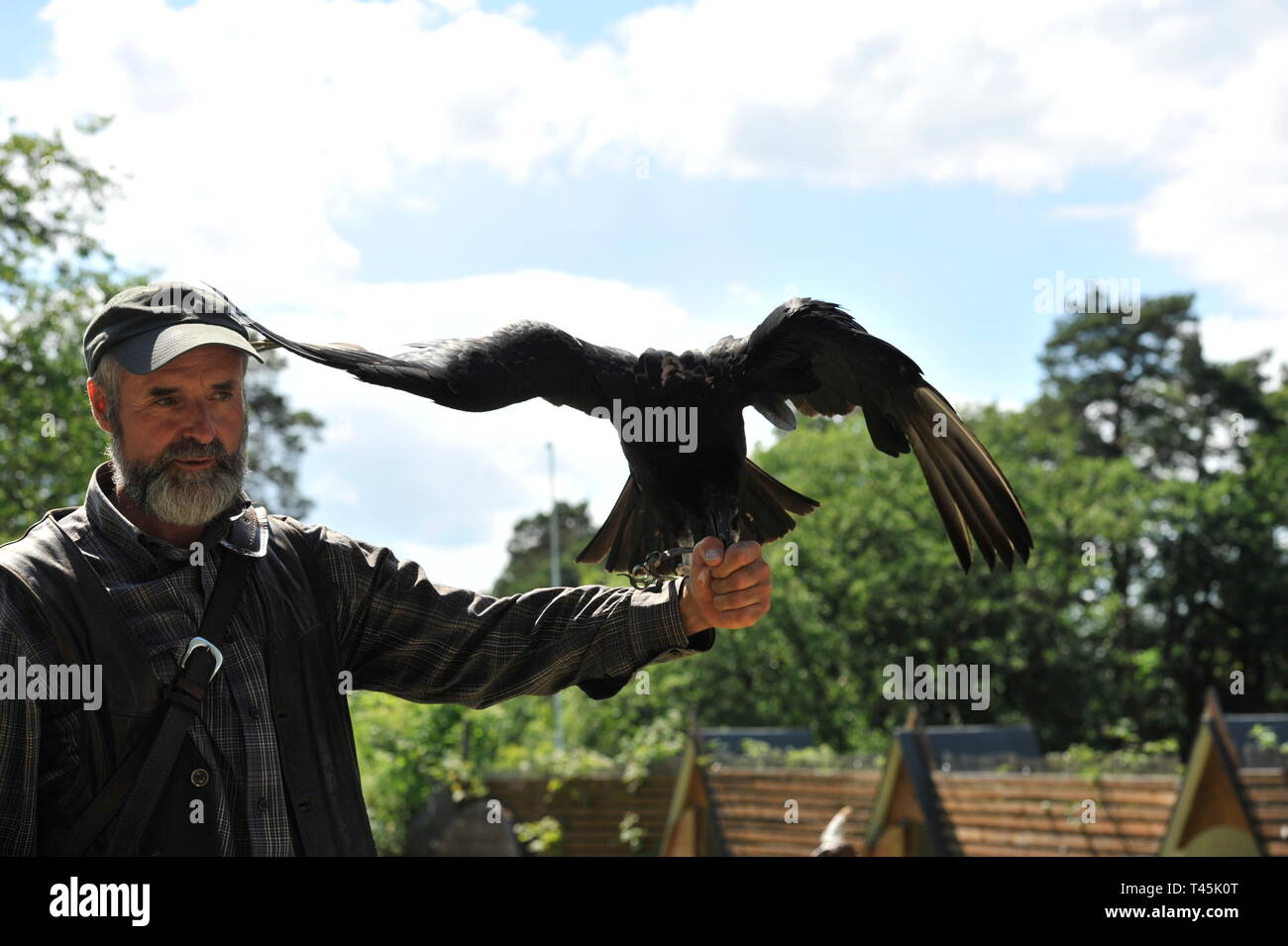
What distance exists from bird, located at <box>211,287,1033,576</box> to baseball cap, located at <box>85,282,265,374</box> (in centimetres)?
61

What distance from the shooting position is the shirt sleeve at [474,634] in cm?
264

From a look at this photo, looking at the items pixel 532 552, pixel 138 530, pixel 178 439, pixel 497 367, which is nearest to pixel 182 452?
pixel 178 439

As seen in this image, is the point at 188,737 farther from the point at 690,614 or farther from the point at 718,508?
the point at 718,508

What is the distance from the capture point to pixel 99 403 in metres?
2.50

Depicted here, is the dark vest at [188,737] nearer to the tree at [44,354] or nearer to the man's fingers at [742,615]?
the man's fingers at [742,615]

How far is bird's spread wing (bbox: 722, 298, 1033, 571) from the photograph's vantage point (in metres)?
3.29

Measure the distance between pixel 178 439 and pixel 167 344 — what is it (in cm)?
19

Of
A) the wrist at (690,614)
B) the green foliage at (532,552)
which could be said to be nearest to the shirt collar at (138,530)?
the wrist at (690,614)

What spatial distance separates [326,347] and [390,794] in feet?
53.5

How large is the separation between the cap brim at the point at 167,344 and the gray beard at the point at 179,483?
0.54 feet

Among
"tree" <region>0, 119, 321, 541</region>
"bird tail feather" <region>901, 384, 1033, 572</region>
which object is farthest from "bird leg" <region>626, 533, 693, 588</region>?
"tree" <region>0, 119, 321, 541</region>

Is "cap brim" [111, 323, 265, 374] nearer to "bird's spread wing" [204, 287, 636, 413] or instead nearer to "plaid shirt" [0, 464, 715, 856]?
"bird's spread wing" [204, 287, 636, 413]

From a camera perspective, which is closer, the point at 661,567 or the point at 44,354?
the point at 661,567

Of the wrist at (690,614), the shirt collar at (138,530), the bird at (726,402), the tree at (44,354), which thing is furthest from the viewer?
the tree at (44,354)
